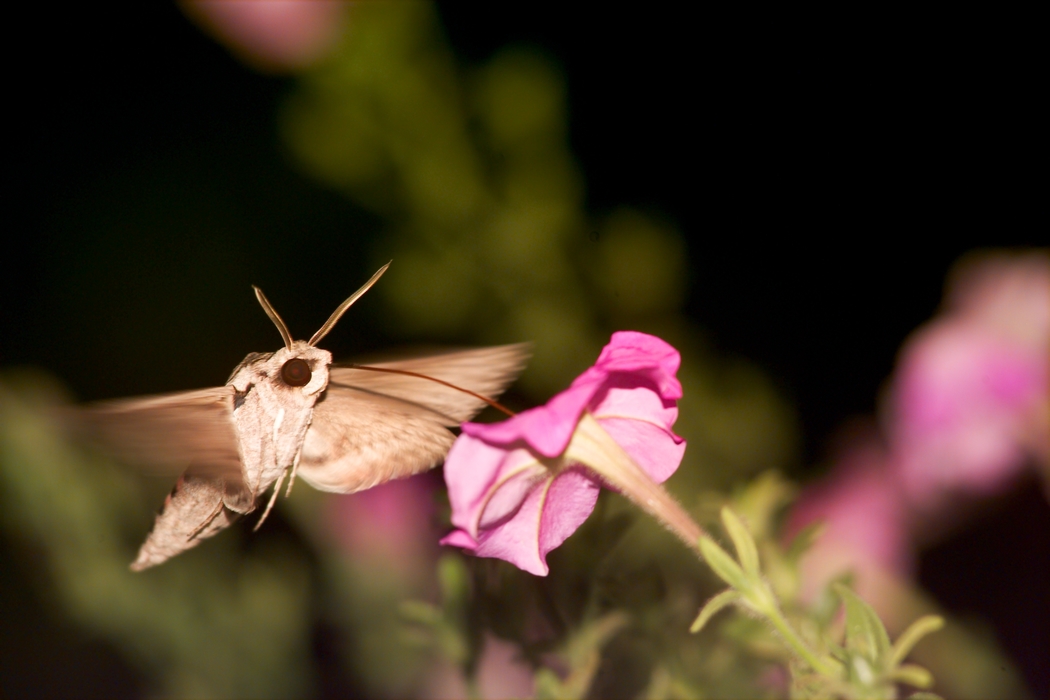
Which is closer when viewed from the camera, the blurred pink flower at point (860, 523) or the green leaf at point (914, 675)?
the green leaf at point (914, 675)

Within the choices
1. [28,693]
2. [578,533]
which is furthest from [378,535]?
[28,693]

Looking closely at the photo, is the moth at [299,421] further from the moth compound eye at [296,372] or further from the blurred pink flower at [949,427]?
the blurred pink flower at [949,427]

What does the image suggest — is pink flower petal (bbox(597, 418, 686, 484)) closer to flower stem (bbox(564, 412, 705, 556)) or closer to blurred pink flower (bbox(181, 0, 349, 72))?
flower stem (bbox(564, 412, 705, 556))

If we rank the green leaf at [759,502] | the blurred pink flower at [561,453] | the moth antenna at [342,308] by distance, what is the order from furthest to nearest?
the green leaf at [759,502] → the moth antenna at [342,308] → the blurred pink flower at [561,453]

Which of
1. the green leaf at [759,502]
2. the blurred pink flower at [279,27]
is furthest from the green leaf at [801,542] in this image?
the blurred pink flower at [279,27]

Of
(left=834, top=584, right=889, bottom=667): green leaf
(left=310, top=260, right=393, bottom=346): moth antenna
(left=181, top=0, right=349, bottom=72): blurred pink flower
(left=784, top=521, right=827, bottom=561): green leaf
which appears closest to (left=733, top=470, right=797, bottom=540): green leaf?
(left=784, top=521, right=827, bottom=561): green leaf

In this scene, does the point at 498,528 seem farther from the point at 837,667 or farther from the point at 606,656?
the point at 606,656

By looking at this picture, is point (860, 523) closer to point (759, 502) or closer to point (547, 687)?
point (759, 502)
